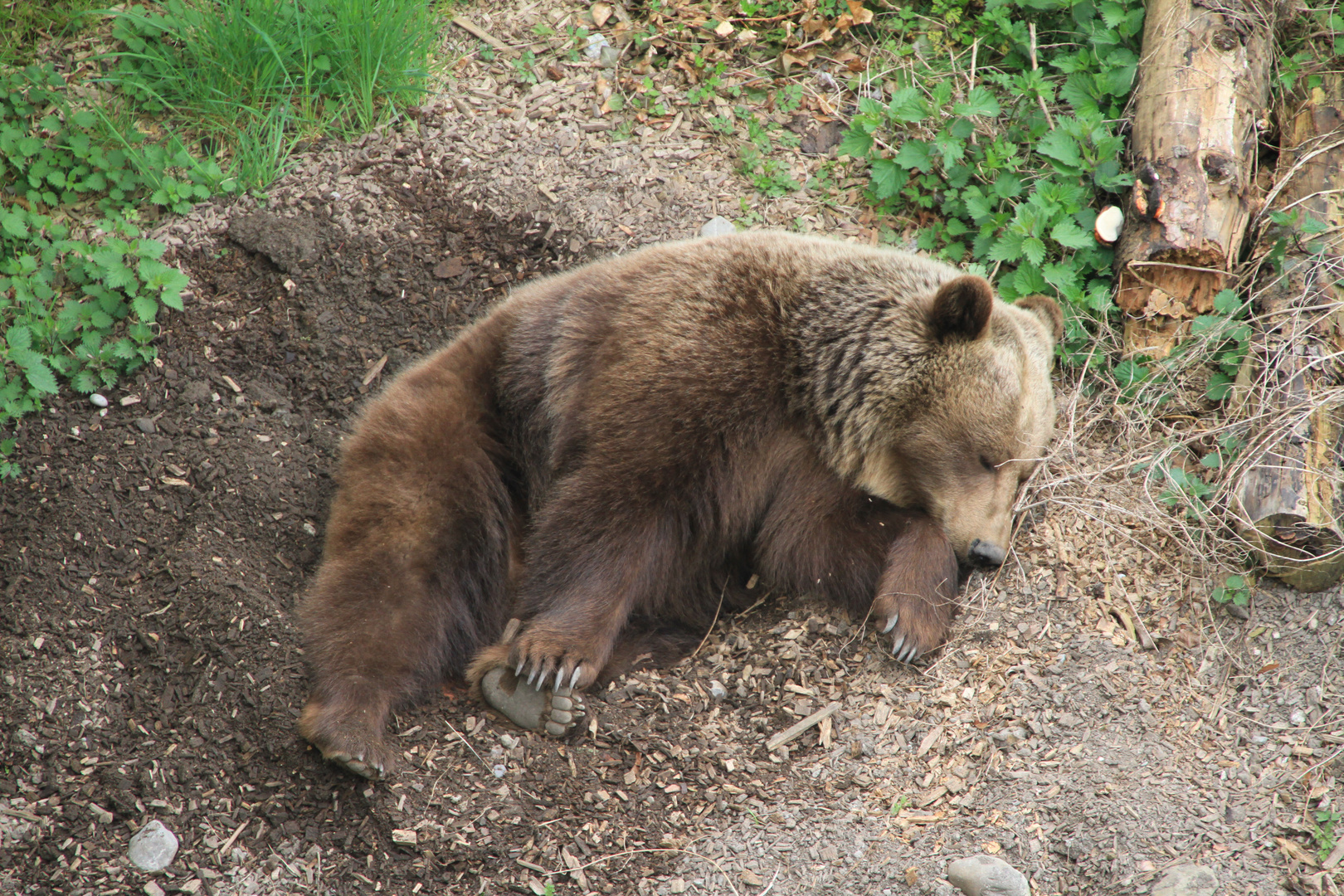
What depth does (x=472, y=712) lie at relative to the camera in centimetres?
379

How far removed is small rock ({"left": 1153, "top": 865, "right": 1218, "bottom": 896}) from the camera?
9.37 feet

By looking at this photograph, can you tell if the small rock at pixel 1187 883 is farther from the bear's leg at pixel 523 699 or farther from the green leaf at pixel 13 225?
the green leaf at pixel 13 225

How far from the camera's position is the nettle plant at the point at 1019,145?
15.5 feet

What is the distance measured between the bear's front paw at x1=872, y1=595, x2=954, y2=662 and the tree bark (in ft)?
5.48

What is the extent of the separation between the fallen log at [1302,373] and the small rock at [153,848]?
396cm

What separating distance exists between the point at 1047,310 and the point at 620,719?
8.60 feet

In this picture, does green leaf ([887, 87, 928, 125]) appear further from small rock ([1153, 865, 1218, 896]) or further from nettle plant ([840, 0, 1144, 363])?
small rock ([1153, 865, 1218, 896])

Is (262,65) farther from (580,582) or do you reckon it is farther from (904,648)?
(904,648)

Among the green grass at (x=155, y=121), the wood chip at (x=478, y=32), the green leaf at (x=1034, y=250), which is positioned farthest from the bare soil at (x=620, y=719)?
the wood chip at (x=478, y=32)

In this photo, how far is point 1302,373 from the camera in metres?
3.99

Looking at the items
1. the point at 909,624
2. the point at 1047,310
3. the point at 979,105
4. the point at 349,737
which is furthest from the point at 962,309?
the point at 349,737

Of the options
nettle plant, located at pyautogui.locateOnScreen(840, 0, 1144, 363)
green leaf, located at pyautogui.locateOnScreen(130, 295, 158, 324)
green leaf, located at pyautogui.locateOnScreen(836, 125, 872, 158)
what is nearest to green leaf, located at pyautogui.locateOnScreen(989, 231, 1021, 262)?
nettle plant, located at pyautogui.locateOnScreen(840, 0, 1144, 363)

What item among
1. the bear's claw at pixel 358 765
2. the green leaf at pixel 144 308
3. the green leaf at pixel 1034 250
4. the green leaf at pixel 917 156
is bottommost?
the bear's claw at pixel 358 765

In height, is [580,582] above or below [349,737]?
above
